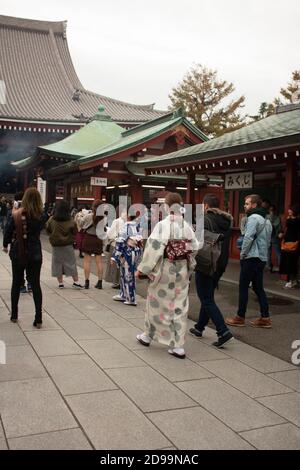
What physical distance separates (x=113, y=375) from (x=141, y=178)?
12.2 metres

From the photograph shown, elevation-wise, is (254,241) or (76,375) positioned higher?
(254,241)

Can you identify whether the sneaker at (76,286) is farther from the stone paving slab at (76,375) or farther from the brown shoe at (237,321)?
the stone paving slab at (76,375)

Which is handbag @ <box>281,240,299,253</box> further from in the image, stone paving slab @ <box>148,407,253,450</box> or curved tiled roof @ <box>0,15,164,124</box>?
curved tiled roof @ <box>0,15,164,124</box>

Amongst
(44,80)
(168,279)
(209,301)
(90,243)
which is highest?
(44,80)

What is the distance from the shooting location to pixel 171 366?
446 centimetres

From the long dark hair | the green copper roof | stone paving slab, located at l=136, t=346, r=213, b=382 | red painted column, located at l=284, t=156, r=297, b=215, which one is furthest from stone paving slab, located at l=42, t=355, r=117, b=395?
red painted column, located at l=284, t=156, r=297, b=215

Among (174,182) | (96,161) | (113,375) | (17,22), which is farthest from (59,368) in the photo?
(17,22)

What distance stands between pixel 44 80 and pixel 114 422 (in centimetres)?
2938

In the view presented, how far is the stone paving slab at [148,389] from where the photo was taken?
3.54m

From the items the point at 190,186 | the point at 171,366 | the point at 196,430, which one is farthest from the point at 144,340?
the point at 190,186

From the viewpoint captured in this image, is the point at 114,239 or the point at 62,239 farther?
the point at 62,239

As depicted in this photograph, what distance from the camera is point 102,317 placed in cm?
636

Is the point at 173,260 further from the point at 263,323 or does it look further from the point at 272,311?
the point at 272,311

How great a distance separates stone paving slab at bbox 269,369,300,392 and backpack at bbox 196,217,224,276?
133 centimetres
